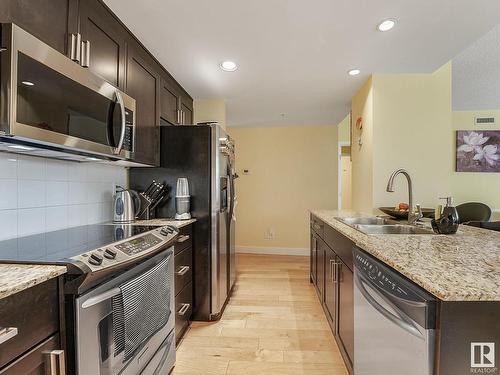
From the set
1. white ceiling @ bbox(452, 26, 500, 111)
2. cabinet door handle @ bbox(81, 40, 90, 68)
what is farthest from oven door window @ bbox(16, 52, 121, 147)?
white ceiling @ bbox(452, 26, 500, 111)

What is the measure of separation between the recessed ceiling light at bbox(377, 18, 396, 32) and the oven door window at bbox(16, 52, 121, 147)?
1797mm

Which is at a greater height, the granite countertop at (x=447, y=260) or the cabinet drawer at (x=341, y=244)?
the granite countertop at (x=447, y=260)

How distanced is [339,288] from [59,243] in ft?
5.46

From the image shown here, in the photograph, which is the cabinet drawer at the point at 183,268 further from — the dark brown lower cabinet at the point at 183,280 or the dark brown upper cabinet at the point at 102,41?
the dark brown upper cabinet at the point at 102,41

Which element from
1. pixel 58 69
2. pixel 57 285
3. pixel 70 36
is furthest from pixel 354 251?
pixel 70 36

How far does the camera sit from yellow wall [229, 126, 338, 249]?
477 centimetres

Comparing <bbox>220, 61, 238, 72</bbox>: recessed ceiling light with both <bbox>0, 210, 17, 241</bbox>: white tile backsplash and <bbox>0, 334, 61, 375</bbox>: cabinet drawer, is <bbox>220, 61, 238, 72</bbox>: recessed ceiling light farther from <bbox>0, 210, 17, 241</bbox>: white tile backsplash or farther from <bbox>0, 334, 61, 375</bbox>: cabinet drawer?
<bbox>0, 334, 61, 375</bbox>: cabinet drawer

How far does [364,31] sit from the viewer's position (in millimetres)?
1879

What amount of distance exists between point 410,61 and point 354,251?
1909 millimetres

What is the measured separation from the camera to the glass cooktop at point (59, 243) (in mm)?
1008

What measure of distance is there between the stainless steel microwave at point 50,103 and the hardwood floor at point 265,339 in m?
1.50

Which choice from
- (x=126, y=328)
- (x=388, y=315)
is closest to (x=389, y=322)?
(x=388, y=315)

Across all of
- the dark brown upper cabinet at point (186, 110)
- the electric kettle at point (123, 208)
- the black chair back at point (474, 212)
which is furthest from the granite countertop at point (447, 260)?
the black chair back at point (474, 212)

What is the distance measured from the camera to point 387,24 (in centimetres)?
180
